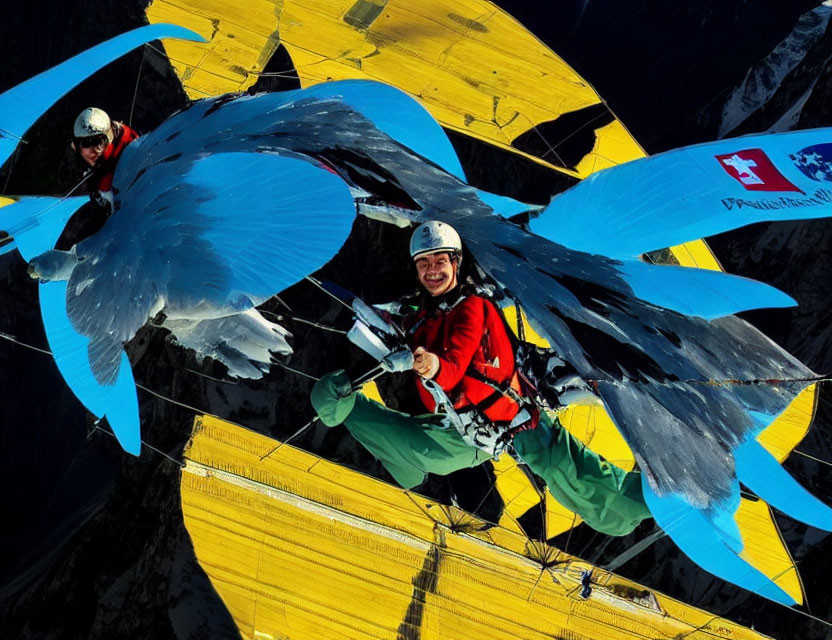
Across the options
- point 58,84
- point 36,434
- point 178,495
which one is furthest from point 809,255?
point 36,434

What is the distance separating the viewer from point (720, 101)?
6.79 meters

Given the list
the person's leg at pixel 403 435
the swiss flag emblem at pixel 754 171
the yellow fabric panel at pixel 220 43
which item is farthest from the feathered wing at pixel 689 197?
the yellow fabric panel at pixel 220 43

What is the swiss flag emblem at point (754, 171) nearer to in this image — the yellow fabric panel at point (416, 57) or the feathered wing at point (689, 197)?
the feathered wing at point (689, 197)

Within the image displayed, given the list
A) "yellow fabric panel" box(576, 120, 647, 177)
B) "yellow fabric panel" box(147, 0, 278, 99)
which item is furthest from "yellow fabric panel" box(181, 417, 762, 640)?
"yellow fabric panel" box(576, 120, 647, 177)

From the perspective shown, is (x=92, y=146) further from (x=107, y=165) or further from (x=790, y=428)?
(x=790, y=428)

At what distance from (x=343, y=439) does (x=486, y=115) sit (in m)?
2.25

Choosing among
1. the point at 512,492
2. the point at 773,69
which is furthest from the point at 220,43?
the point at 773,69

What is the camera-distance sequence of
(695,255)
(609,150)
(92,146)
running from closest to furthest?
1. (92,146)
2. (695,255)
3. (609,150)

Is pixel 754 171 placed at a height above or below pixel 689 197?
above

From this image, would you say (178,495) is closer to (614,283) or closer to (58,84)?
(58,84)

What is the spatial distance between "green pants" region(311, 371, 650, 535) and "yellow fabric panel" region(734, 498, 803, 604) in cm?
66

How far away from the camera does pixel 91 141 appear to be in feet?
11.0

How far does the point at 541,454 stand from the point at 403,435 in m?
0.62

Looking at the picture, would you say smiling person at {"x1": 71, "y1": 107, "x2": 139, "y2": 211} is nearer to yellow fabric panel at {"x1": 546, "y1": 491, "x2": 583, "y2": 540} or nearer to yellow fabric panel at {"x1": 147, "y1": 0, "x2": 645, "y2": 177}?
yellow fabric panel at {"x1": 147, "y1": 0, "x2": 645, "y2": 177}
